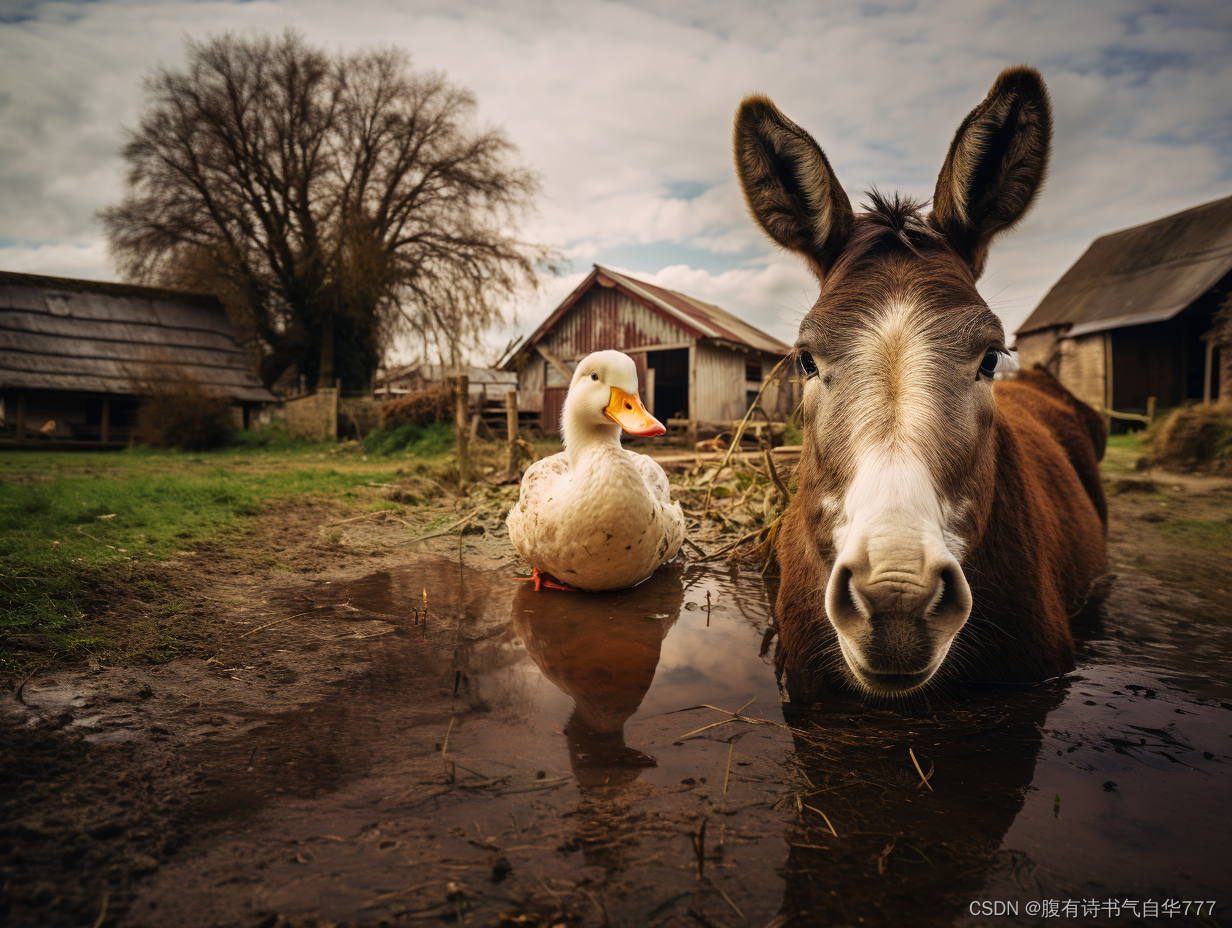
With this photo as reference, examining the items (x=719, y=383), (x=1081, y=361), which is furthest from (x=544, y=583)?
(x=1081, y=361)

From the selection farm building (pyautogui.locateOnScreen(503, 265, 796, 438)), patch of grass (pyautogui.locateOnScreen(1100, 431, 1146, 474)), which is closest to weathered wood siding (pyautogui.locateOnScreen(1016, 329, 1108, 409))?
patch of grass (pyautogui.locateOnScreen(1100, 431, 1146, 474))

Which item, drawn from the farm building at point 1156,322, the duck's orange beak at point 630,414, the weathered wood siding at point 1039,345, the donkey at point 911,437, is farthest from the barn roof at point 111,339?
the weathered wood siding at point 1039,345

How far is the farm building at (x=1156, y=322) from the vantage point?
61.1ft

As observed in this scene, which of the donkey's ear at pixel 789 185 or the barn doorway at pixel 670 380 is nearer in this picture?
the donkey's ear at pixel 789 185

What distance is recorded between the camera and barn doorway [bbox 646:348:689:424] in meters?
22.2

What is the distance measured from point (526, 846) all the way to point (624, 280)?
18116 mm

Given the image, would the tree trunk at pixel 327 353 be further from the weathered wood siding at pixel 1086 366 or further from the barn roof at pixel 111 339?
the weathered wood siding at pixel 1086 366

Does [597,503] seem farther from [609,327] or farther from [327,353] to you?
[327,353]

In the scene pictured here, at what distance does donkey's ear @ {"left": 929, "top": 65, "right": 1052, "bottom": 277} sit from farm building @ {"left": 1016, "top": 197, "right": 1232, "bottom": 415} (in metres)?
21.4

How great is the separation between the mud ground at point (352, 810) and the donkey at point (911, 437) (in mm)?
375

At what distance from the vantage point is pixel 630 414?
3.74 meters

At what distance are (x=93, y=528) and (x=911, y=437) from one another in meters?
5.69

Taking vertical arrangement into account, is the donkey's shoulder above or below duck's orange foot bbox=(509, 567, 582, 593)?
above

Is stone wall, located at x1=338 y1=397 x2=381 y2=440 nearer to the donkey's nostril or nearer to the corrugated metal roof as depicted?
the corrugated metal roof
